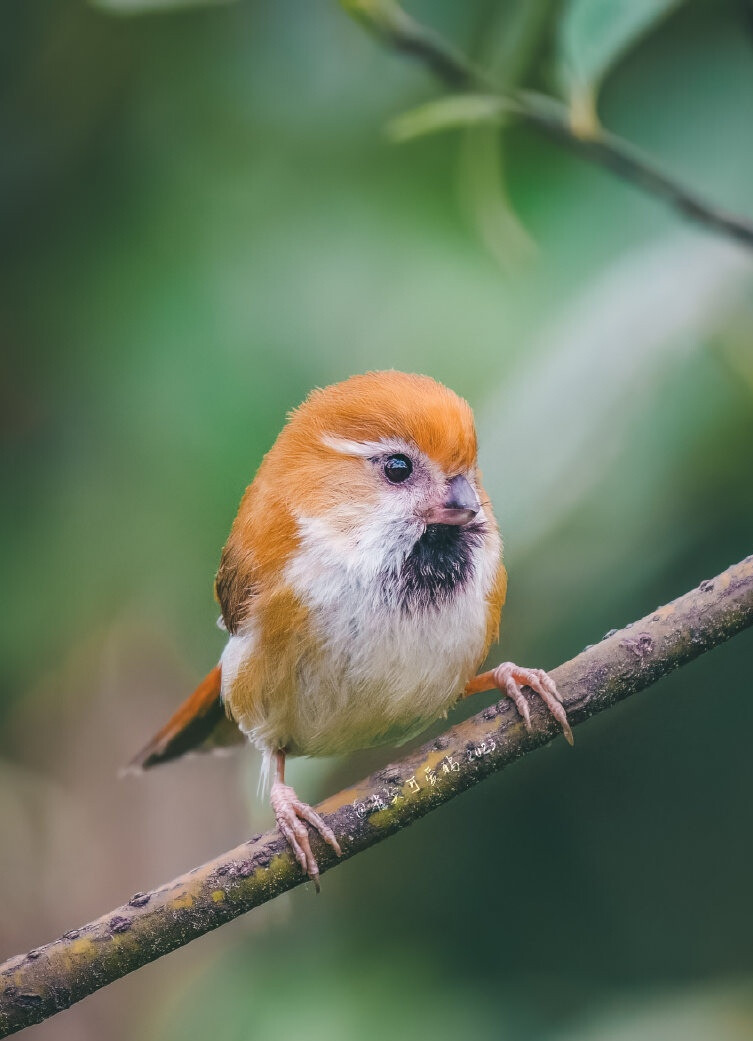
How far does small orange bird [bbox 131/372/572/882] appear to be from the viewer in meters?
1.01

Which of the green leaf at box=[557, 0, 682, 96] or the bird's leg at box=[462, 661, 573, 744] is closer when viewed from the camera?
the bird's leg at box=[462, 661, 573, 744]

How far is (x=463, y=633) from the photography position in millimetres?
1035

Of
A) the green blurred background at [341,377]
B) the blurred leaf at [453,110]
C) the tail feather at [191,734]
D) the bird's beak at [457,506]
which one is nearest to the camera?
the bird's beak at [457,506]

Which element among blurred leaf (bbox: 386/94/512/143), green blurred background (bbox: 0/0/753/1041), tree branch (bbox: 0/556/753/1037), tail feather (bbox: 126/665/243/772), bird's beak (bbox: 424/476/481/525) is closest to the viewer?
tree branch (bbox: 0/556/753/1037)

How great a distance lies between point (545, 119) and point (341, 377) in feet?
1.34

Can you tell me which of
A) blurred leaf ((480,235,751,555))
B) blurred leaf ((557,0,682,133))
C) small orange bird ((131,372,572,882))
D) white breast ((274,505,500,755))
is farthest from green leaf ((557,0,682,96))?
white breast ((274,505,500,755))

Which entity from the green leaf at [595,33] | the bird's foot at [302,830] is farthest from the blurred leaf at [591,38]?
the bird's foot at [302,830]

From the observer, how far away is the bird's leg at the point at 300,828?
90cm

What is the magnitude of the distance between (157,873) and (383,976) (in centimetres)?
35

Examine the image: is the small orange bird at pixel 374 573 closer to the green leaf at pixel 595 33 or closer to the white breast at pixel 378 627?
the white breast at pixel 378 627

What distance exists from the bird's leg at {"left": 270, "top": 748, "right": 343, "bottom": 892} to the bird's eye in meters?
0.30

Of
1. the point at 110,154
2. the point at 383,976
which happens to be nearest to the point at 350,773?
the point at 383,976

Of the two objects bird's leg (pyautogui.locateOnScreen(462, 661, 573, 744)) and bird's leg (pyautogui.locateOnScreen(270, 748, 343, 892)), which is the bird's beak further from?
bird's leg (pyautogui.locateOnScreen(270, 748, 343, 892))

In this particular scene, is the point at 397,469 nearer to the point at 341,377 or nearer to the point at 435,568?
the point at 435,568
